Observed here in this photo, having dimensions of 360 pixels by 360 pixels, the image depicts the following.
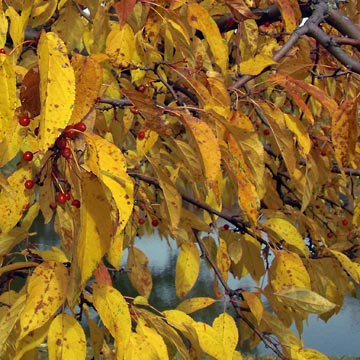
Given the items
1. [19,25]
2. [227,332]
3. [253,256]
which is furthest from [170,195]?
[253,256]

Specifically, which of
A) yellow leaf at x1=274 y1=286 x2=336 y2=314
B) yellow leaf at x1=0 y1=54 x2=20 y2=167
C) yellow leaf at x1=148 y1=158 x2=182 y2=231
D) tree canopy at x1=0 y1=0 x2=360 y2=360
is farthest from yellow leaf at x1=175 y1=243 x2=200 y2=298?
yellow leaf at x1=0 y1=54 x2=20 y2=167

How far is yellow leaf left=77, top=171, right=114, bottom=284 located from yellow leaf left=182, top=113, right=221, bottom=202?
19cm

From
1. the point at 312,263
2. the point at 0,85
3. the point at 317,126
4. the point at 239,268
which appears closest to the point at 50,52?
the point at 0,85

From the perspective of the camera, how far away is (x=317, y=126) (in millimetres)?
1917

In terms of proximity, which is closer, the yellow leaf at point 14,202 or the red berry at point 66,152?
the red berry at point 66,152

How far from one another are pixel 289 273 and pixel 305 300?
138 millimetres

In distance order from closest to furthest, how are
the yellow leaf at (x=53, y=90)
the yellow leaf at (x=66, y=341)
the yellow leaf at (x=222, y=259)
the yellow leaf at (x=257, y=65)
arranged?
the yellow leaf at (x=53, y=90), the yellow leaf at (x=66, y=341), the yellow leaf at (x=257, y=65), the yellow leaf at (x=222, y=259)

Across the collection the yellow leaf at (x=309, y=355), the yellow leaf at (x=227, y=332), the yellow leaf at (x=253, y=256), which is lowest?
the yellow leaf at (x=253, y=256)

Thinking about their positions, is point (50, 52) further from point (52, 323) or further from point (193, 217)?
point (193, 217)

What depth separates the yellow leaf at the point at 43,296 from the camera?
76 cm

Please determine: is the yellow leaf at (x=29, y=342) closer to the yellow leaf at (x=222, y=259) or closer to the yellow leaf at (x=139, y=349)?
the yellow leaf at (x=139, y=349)

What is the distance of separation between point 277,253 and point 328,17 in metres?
0.54

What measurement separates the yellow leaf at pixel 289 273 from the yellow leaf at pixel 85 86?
671mm

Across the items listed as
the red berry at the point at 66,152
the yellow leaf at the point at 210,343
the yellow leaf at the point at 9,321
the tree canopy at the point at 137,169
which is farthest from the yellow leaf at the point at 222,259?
the red berry at the point at 66,152
